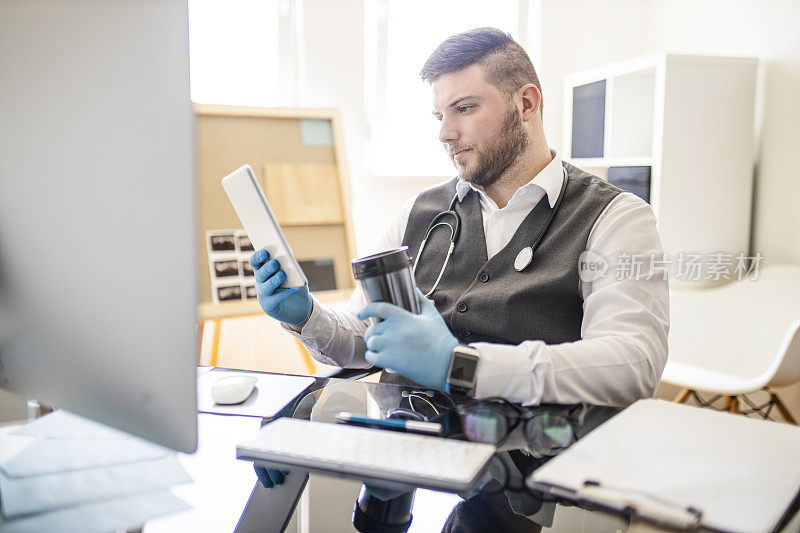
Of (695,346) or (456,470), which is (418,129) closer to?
(695,346)

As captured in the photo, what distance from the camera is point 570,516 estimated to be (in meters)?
0.61

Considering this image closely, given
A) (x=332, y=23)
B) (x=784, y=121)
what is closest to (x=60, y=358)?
(x=332, y=23)

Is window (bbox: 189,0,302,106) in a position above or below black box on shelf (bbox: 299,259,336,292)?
above

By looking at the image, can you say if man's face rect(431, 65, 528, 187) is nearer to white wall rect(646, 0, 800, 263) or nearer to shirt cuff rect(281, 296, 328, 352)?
shirt cuff rect(281, 296, 328, 352)

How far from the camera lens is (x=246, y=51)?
281 centimetres

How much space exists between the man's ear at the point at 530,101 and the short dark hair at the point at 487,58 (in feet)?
0.07

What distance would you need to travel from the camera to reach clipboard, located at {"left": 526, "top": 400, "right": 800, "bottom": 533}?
0.55 metres

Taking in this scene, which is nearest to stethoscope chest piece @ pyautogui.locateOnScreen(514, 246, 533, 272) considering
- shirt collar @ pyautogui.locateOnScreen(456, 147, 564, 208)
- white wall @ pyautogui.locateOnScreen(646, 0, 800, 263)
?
shirt collar @ pyautogui.locateOnScreen(456, 147, 564, 208)

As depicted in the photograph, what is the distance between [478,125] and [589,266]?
1.34 ft

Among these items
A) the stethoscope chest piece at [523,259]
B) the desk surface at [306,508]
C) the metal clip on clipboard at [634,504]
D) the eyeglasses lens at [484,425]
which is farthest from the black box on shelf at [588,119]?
the metal clip on clipboard at [634,504]

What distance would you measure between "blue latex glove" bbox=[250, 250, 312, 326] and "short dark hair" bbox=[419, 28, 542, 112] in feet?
1.92

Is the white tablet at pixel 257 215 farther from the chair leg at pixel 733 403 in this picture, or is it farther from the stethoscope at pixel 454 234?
the chair leg at pixel 733 403

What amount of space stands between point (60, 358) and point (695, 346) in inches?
101

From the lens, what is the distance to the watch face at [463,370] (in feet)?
3.02
